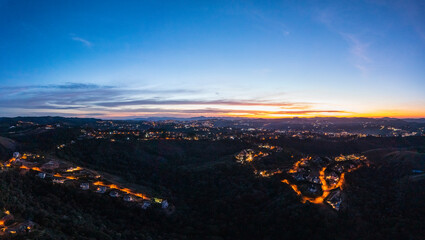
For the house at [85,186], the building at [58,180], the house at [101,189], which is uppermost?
the building at [58,180]

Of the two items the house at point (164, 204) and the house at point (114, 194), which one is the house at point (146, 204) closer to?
the house at point (164, 204)

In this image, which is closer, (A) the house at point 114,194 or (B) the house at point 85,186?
(A) the house at point 114,194

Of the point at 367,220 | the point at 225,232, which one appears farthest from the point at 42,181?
the point at 367,220

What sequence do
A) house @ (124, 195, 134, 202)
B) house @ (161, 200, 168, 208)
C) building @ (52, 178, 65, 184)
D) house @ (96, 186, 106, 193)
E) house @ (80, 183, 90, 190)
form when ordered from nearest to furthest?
building @ (52, 178, 65, 184) → house @ (124, 195, 134, 202) → house @ (161, 200, 168, 208) → house @ (80, 183, 90, 190) → house @ (96, 186, 106, 193)

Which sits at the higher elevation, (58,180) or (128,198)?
(58,180)

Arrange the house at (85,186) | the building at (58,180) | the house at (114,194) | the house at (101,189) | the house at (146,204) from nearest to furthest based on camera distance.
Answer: the house at (146,204)
the building at (58,180)
the house at (114,194)
the house at (85,186)
the house at (101,189)

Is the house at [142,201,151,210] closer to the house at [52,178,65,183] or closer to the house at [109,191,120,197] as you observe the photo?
the house at [109,191,120,197]

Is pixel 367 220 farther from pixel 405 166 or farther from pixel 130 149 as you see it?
pixel 130 149

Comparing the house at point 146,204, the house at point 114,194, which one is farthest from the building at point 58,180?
the house at point 146,204

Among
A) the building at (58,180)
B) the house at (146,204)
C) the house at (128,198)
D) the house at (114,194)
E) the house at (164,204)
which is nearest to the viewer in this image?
the house at (146,204)

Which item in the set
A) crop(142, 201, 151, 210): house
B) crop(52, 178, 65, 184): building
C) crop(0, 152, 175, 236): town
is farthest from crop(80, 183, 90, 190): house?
crop(142, 201, 151, 210): house

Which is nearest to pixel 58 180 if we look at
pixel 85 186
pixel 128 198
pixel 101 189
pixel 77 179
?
pixel 77 179

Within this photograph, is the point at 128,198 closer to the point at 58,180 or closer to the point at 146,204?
the point at 146,204

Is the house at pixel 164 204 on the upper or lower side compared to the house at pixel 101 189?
lower
